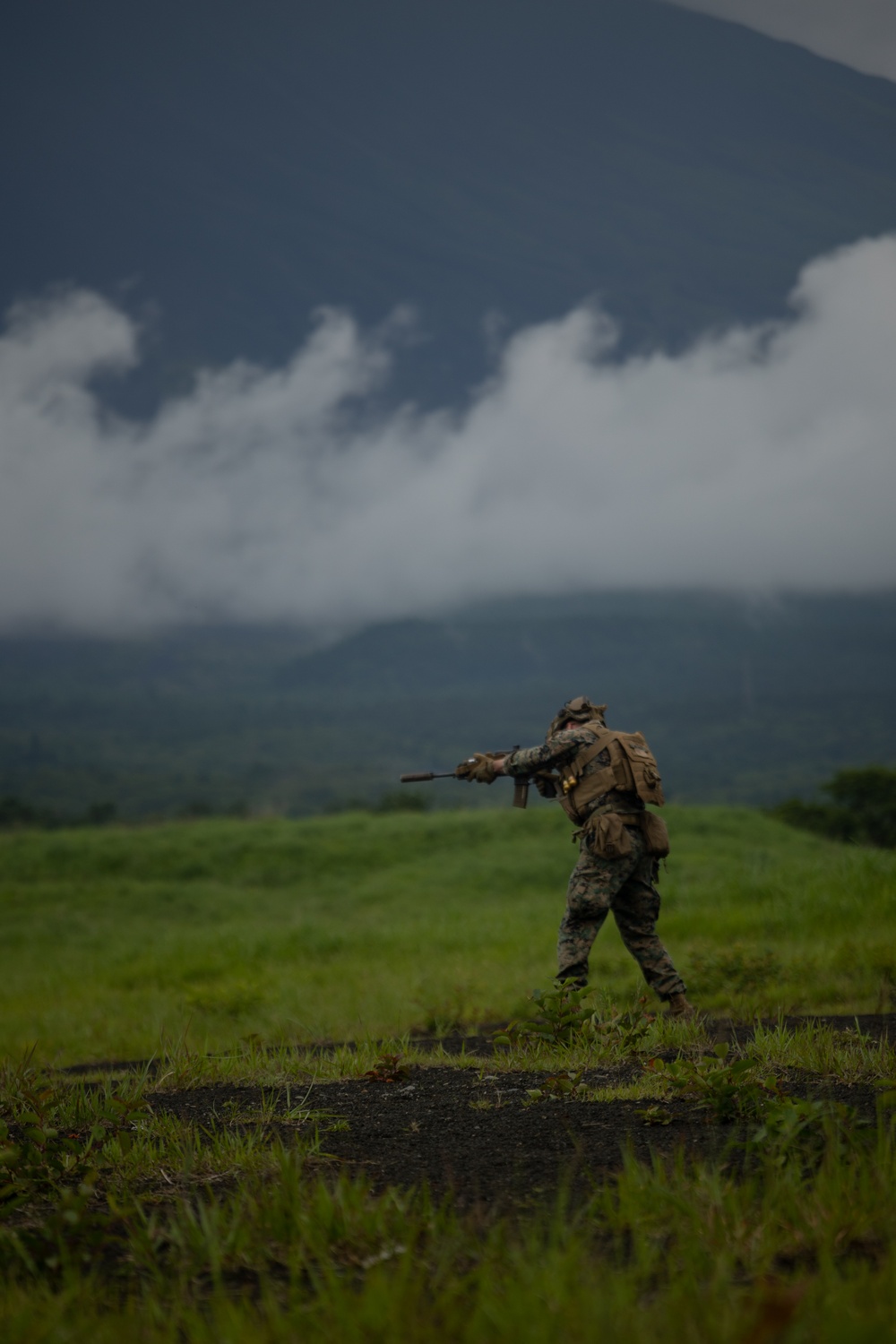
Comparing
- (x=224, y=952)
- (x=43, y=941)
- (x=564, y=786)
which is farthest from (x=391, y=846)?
(x=564, y=786)

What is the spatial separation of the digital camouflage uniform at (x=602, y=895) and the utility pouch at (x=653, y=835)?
4cm

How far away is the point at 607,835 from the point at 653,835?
1.51 feet

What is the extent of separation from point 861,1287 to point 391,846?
20.6 m

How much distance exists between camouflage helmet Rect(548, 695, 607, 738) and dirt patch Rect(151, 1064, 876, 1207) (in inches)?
108

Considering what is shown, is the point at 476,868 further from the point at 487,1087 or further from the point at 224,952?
the point at 487,1087

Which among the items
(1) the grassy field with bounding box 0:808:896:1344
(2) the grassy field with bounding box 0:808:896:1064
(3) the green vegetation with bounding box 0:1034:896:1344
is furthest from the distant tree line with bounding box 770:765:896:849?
(3) the green vegetation with bounding box 0:1034:896:1344

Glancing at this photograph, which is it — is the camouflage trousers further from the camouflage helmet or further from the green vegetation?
the green vegetation

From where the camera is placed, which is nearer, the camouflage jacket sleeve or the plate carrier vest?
the plate carrier vest

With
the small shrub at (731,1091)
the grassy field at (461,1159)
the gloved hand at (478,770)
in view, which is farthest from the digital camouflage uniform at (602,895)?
the small shrub at (731,1091)

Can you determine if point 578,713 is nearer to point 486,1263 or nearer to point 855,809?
point 486,1263

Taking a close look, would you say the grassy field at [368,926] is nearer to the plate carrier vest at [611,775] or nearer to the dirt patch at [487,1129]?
the dirt patch at [487,1129]

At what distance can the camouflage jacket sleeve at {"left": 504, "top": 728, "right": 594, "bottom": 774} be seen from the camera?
706 centimetres

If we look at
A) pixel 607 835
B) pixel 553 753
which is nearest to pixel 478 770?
pixel 553 753

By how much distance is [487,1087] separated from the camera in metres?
4.83
